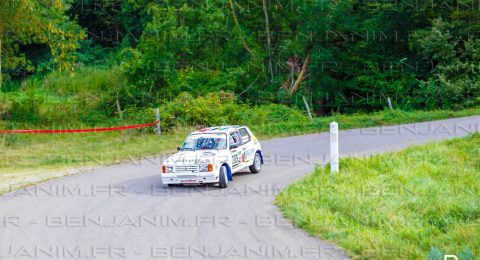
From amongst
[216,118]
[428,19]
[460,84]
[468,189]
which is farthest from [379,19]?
[468,189]

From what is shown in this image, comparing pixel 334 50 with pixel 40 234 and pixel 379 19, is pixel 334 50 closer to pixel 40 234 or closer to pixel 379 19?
pixel 379 19

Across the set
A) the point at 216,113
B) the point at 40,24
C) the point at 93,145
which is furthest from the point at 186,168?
the point at 40,24

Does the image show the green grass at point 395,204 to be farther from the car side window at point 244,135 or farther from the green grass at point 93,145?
the green grass at point 93,145

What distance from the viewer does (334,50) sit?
43281mm

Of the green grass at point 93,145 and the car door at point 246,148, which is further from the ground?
the car door at point 246,148

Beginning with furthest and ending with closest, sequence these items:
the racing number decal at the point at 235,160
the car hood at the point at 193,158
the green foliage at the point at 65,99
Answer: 1. the green foliage at the point at 65,99
2. the racing number decal at the point at 235,160
3. the car hood at the point at 193,158

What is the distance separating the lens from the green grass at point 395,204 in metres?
11.0

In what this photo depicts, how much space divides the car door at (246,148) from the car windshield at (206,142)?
0.70 meters

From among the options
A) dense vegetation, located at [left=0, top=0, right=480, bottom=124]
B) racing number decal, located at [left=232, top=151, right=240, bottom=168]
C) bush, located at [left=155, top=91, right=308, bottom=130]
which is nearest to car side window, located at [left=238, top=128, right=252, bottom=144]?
racing number decal, located at [left=232, top=151, right=240, bottom=168]

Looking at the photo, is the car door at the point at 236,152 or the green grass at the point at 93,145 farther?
the green grass at the point at 93,145

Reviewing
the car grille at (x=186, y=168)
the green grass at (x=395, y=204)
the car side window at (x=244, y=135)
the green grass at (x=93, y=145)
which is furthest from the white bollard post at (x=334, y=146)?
the green grass at (x=93, y=145)

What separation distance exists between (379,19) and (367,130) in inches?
578

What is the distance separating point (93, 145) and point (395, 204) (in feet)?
55.7

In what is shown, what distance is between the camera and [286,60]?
1748 inches
